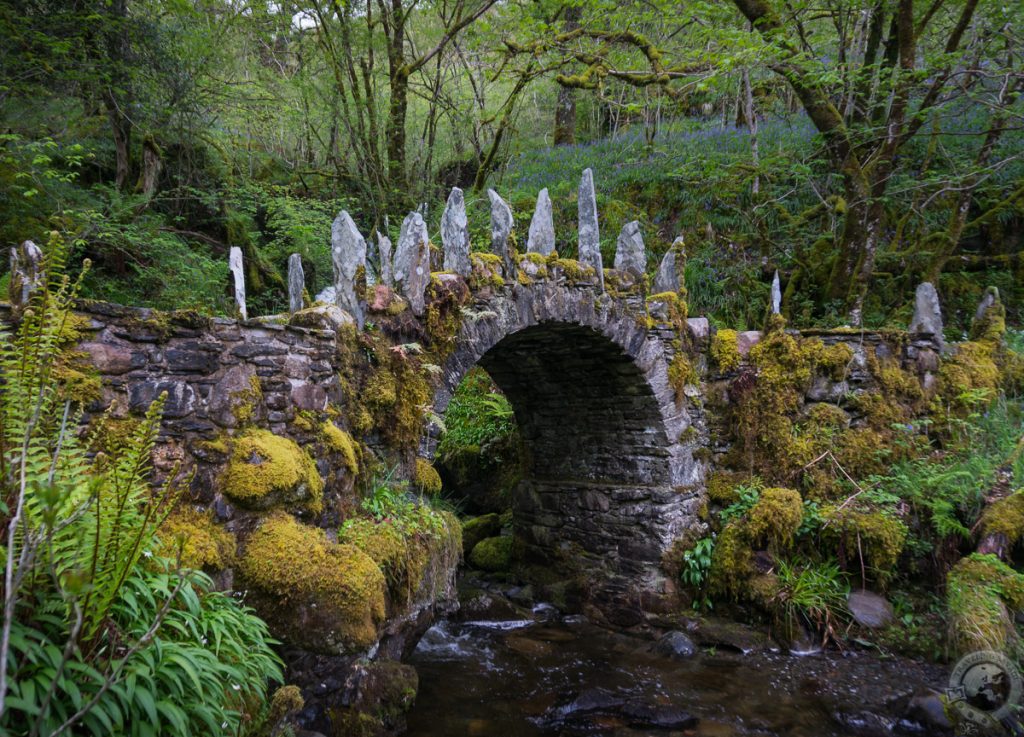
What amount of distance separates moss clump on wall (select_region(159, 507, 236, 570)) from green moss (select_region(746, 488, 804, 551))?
18.1 ft

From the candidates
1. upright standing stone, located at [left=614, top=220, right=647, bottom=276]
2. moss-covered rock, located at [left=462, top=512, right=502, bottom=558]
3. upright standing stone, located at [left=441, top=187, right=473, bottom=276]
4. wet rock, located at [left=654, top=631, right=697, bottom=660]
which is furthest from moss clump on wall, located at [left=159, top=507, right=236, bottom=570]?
moss-covered rock, located at [left=462, top=512, right=502, bottom=558]

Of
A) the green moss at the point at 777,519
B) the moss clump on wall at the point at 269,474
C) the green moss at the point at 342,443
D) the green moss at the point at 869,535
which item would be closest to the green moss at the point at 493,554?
the green moss at the point at 777,519

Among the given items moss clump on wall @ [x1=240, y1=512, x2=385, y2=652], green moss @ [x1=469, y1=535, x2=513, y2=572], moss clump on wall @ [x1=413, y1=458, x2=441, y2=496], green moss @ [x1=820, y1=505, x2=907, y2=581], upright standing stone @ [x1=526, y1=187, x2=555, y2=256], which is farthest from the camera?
green moss @ [x1=469, y1=535, x2=513, y2=572]

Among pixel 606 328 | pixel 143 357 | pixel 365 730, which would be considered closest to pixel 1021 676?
pixel 606 328

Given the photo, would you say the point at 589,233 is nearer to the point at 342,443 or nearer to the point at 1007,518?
the point at 342,443

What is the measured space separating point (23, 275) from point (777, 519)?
22.1 feet

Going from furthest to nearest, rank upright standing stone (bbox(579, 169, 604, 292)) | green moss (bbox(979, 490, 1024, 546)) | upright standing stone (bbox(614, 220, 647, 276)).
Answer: upright standing stone (bbox(614, 220, 647, 276)) < upright standing stone (bbox(579, 169, 604, 292)) < green moss (bbox(979, 490, 1024, 546))

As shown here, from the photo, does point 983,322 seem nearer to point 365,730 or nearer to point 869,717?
point 869,717

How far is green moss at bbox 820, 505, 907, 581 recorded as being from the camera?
6230mm

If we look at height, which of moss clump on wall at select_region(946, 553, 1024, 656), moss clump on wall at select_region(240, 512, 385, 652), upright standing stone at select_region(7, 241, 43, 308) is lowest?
moss clump on wall at select_region(946, 553, 1024, 656)

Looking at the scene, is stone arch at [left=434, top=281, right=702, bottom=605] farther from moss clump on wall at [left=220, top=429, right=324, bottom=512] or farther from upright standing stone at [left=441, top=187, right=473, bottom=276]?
moss clump on wall at [left=220, top=429, right=324, bottom=512]

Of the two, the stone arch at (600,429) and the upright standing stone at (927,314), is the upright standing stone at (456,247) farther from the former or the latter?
the upright standing stone at (927,314)

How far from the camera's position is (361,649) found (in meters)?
3.47

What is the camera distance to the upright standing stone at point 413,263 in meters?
4.74
